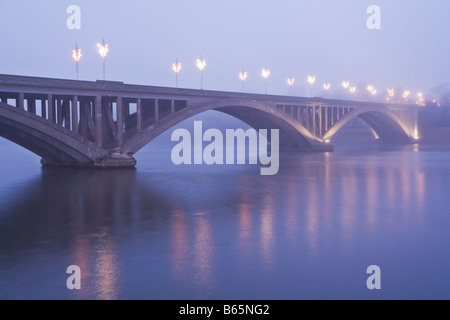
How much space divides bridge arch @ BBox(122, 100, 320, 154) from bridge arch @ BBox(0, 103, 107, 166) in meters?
3.89

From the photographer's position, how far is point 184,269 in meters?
11.8

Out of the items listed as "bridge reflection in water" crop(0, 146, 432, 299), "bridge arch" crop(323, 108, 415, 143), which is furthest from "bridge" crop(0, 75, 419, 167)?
"bridge arch" crop(323, 108, 415, 143)

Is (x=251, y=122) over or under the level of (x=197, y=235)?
over

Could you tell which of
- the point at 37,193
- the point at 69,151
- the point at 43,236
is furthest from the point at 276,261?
the point at 69,151

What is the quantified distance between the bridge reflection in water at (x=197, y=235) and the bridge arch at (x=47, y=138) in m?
6.69

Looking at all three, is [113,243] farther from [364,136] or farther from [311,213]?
[364,136]

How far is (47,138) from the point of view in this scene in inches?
1513

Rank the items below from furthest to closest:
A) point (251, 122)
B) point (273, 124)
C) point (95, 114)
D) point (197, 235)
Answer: point (251, 122)
point (273, 124)
point (95, 114)
point (197, 235)

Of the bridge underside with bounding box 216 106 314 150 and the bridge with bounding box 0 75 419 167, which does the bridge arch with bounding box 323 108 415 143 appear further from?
the bridge with bounding box 0 75 419 167

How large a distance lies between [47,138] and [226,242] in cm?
2780

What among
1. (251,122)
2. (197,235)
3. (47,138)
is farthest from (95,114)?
(251,122)

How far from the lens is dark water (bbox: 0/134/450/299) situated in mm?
10492

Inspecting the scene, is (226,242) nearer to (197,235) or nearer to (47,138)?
(197,235)

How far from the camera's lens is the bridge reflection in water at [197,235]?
35.2 feet
